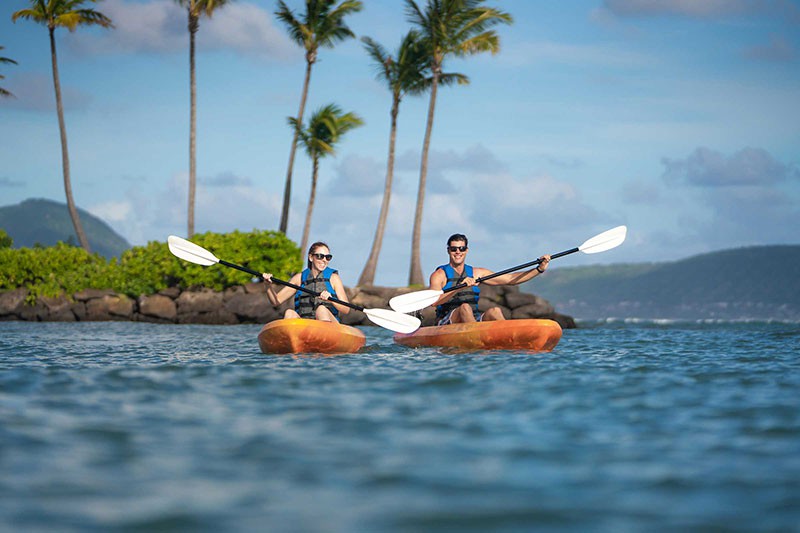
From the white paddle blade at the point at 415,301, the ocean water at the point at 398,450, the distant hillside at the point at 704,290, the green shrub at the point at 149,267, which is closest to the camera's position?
the ocean water at the point at 398,450

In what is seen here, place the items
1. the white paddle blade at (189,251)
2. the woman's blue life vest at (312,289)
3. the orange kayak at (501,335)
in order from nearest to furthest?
the orange kayak at (501,335), the woman's blue life vest at (312,289), the white paddle blade at (189,251)

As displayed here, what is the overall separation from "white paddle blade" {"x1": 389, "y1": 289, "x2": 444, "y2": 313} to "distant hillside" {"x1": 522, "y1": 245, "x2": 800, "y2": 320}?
112989 mm

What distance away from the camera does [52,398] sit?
6336 millimetres

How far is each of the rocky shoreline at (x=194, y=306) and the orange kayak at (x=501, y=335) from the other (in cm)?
1397

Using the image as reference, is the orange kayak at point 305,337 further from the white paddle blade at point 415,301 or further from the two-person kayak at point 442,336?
the white paddle blade at point 415,301

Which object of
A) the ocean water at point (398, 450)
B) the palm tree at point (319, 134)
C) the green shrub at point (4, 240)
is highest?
the palm tree at point (319, 134)

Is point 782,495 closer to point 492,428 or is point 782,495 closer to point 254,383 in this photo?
point 492,428

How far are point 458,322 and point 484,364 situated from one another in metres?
2.54

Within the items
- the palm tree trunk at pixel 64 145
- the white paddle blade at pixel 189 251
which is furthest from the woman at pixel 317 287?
the palm tree trunk at pixel 64 145

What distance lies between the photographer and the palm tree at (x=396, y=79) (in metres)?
30.2

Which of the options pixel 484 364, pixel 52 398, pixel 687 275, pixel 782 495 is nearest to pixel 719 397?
pixel 484 364

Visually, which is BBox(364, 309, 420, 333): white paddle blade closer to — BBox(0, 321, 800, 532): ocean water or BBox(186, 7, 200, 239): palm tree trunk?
BBox(0, 321, 800, 532): ocean water

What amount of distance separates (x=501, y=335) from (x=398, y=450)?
5715 millimetres

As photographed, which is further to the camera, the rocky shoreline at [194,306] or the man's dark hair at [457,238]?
the rocky shoreline at [194,306]
